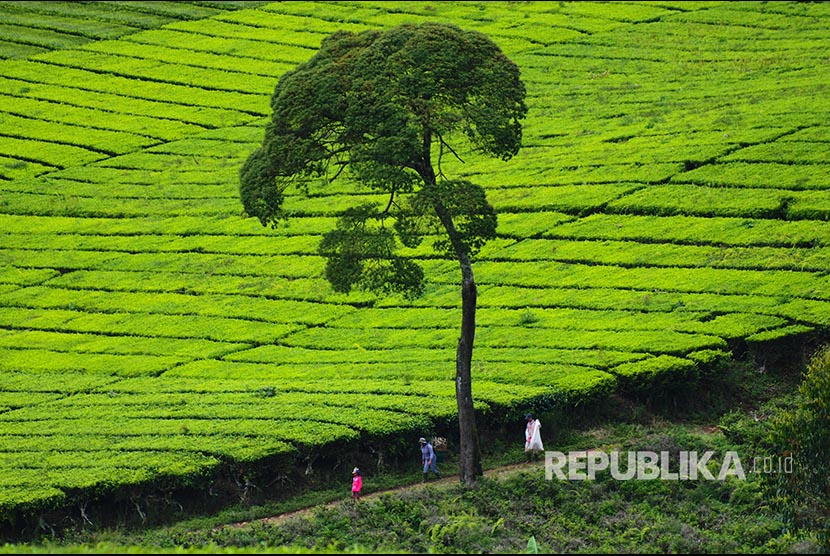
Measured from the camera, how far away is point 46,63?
91.9m

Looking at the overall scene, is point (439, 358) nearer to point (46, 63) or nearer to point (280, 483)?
point (280, 483)

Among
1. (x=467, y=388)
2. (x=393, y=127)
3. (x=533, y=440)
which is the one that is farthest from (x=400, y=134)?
(x=533, y=440)

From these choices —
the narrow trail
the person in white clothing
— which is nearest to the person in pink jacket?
the narrow trail

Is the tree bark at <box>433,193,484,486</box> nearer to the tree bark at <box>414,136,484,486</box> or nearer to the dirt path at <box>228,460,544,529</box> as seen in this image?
the tree bark at <box>414,136,484,486</box>

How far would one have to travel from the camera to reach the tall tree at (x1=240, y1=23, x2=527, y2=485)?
32.1 meters

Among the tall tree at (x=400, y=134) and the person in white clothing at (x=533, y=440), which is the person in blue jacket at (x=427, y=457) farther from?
the person in white clothing at (x=533, y=440)

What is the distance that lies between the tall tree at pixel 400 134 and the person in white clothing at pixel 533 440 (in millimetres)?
2466

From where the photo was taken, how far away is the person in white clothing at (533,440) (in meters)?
35.7

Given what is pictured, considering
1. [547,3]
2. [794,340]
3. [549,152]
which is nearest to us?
[794,340]

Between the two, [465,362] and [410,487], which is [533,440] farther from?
[465,362]

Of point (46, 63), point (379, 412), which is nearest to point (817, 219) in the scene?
point (379, 412)

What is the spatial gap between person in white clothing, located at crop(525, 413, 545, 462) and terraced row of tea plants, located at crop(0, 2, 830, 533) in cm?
181

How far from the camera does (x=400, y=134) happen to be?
3177cm

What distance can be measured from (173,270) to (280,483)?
25.3 meters
